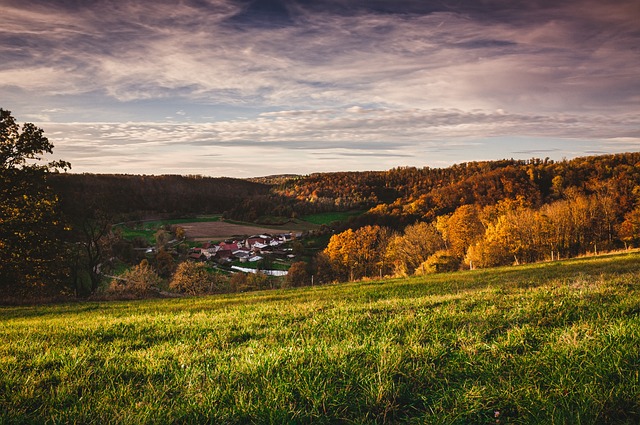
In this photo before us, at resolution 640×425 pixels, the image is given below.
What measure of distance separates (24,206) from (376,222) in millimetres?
100273

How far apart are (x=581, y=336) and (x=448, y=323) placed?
1.95m

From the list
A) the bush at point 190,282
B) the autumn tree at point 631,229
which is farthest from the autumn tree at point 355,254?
the autumn tree at point 631,229

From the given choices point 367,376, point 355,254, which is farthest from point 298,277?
point 367,376

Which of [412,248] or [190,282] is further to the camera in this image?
[412,248]

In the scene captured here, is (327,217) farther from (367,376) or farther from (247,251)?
(367,376)

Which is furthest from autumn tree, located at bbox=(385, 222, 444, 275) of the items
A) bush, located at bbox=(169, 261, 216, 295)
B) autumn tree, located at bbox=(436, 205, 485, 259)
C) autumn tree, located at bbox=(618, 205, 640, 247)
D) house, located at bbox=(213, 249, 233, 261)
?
house, located at bbox=(213, 249, 233, 261)

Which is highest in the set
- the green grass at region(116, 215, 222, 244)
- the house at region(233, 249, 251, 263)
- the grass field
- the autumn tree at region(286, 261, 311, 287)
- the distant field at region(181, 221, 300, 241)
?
the grass field

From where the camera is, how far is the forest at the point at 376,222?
2436 cm

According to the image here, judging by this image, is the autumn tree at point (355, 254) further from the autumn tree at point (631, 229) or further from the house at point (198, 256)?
the house at point (198, 256)

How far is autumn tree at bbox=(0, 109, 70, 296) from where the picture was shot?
2316 centimetres

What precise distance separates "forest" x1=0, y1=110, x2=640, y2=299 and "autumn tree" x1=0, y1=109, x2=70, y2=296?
0.22ft

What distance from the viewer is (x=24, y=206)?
77.8ft

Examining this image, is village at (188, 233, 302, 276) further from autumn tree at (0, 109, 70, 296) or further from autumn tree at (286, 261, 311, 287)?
autumn tree at (0, 109, 70, 296)

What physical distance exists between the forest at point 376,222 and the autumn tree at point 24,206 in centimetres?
7
